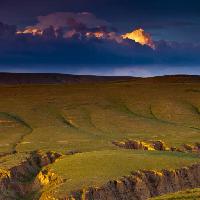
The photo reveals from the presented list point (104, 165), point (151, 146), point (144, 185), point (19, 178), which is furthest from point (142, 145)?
point (144, 185)

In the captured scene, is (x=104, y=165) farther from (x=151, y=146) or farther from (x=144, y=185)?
(x=151, y=146)

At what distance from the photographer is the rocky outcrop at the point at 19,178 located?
133500mm

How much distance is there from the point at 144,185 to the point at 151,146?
4334 cm

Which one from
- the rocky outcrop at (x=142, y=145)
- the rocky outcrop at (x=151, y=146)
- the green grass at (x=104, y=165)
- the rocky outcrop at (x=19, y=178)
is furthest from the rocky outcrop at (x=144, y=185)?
the rocky outcrop at (x=142, y=145)

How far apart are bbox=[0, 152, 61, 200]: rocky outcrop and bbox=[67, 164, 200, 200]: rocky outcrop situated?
842 inches

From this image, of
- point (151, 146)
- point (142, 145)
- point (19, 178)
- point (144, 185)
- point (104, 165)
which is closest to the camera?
point (144, 185)

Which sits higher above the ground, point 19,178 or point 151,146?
point 151,146

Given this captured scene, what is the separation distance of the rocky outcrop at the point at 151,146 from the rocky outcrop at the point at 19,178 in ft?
95.5

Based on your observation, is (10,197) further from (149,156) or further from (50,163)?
(149,156)

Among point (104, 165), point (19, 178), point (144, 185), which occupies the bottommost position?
point (19, 178)

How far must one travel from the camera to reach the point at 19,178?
5423 inches

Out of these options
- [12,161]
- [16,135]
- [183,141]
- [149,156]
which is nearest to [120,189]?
[149,156]

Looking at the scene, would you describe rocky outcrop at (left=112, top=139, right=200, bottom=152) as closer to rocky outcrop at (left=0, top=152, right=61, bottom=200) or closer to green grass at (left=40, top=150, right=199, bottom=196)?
green grass at (left=40, top=150, right=199, bottom=196)

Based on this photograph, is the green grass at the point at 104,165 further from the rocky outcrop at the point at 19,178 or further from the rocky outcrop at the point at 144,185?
the rocky outcrop at the point at 19,178
